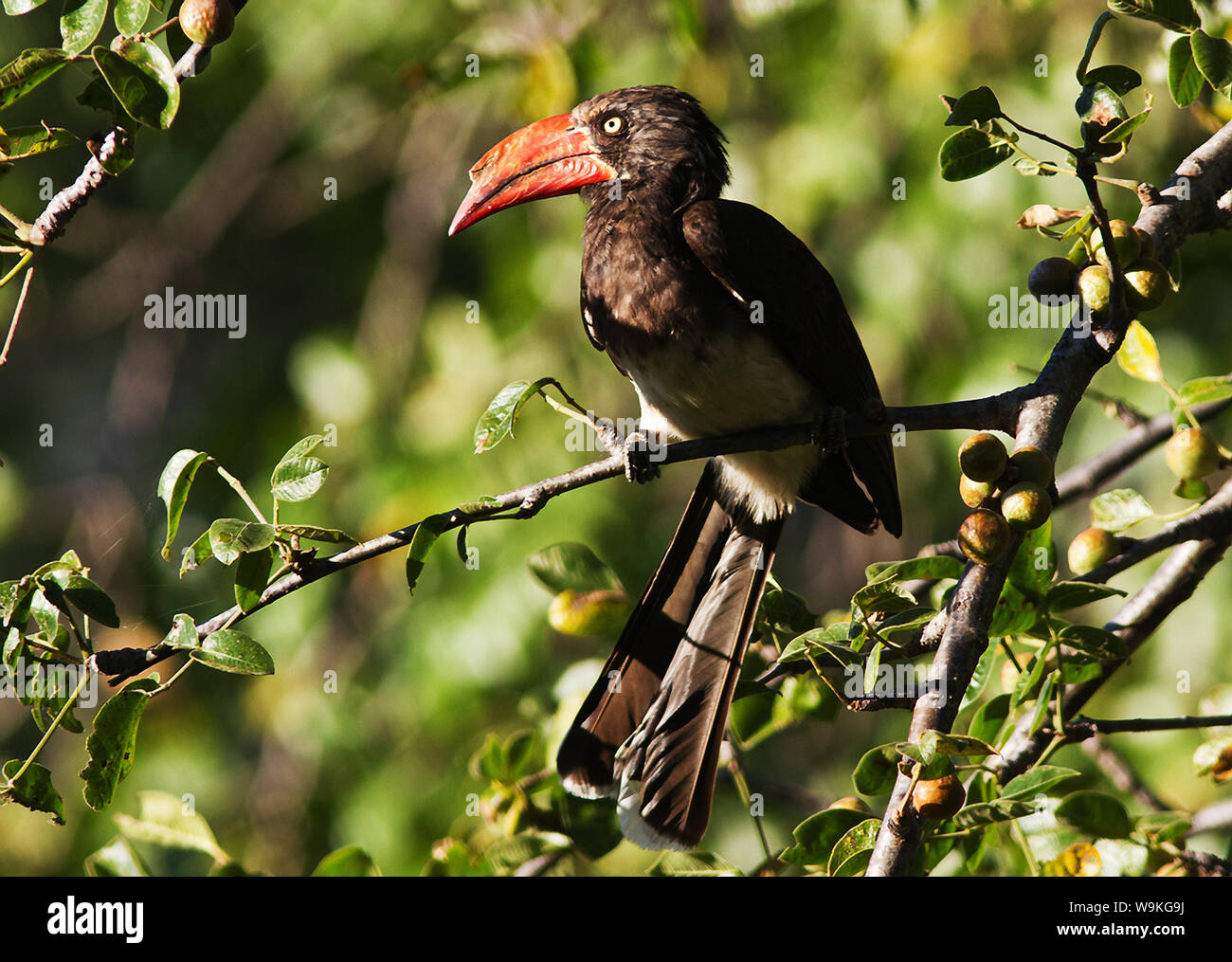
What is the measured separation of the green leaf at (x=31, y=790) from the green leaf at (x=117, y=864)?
0.41 m

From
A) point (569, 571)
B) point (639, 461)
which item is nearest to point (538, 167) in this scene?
point (639, 461)

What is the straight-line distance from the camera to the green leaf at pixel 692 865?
1.86 m

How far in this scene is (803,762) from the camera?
4.67m

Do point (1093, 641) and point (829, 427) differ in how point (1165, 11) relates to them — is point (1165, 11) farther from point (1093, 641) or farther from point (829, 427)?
point (829, 427)

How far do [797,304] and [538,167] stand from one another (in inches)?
28.7

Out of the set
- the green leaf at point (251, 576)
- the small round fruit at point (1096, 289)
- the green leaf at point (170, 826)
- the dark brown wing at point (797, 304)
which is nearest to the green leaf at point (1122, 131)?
the small round fruit at point (1096, 289)

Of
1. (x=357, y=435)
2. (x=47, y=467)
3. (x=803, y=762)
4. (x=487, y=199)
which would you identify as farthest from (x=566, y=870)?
(x=47, y=467)

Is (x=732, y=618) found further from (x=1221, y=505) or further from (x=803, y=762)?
(x=803, y=762)

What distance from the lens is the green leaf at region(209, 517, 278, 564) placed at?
1.42m

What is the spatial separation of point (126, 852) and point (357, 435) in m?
1.95

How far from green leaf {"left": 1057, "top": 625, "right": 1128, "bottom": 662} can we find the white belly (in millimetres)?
878

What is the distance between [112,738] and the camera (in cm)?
147

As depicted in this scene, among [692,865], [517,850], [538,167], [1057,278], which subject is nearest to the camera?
[1057,278]

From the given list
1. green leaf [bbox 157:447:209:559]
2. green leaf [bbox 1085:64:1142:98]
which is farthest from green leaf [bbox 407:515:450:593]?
green leaf [bbox 1085:64:1142:98]
